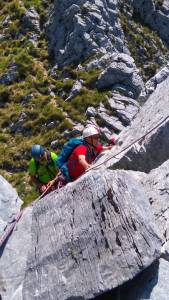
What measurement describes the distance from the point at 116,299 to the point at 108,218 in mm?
1399

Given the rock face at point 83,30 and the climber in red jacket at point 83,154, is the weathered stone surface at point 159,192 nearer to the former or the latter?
the climber in red jacket at point 83,154

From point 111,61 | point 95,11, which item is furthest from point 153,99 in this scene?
point 95,11

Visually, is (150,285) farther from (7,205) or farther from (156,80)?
(156,80)

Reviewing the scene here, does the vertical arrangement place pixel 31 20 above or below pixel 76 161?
below

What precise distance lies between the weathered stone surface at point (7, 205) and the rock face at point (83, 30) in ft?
116

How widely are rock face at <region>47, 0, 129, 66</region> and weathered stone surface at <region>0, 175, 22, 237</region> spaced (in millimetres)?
35232

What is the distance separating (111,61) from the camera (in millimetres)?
45750

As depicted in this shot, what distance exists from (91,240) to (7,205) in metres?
3.91

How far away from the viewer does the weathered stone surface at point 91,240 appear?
9297 mm

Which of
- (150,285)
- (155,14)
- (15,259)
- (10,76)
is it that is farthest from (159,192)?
(155,14)

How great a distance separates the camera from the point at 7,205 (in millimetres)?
13273

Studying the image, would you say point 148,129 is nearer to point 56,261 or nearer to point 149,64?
point 56,261

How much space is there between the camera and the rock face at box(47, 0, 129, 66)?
4806 cm

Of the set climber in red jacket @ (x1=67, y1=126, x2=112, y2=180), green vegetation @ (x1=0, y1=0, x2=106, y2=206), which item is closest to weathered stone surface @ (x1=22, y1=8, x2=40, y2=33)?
green vegetation @ (x1=0, y1=0, x2=106, y2=206)
